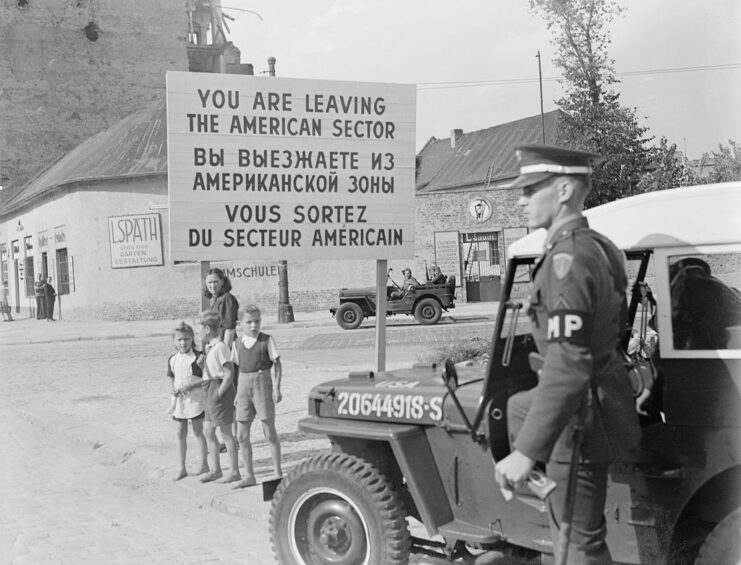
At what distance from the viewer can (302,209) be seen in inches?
275

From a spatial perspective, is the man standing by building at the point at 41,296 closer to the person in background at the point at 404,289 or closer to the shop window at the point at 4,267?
the shop window at the point at 4,267

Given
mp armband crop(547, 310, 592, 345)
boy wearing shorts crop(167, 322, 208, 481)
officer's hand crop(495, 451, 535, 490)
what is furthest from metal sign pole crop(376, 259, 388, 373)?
mp armband crop(547, 310, 592, 345)

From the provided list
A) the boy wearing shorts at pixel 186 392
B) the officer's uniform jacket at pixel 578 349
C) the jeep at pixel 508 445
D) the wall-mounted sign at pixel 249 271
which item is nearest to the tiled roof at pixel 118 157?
the wall-mounted sign at pixel 249 271

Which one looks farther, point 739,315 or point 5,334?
point 5,334

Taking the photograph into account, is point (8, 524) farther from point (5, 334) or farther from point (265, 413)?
point (5, 334)

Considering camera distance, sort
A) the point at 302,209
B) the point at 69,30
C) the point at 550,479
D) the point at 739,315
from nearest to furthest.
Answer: the point at 550,479 → the point at 739,315 → the point at 302,209 → the point at 69,30

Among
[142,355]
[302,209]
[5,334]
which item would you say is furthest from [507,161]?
[302,209]

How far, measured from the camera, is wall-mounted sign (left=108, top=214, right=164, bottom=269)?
3181 cm

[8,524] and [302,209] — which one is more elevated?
[302,209]

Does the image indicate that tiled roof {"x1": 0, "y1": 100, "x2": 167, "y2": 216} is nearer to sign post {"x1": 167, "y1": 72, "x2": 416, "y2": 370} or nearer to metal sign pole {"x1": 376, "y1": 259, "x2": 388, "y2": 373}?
metal sign pole {"x1": 376, "y1": 259, "x2": 388, "y2": 373}

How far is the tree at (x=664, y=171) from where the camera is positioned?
27923mm

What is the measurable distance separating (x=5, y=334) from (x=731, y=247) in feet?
96.0

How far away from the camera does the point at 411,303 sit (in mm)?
23578

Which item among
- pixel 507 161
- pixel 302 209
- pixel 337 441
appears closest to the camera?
pixel 337 441
